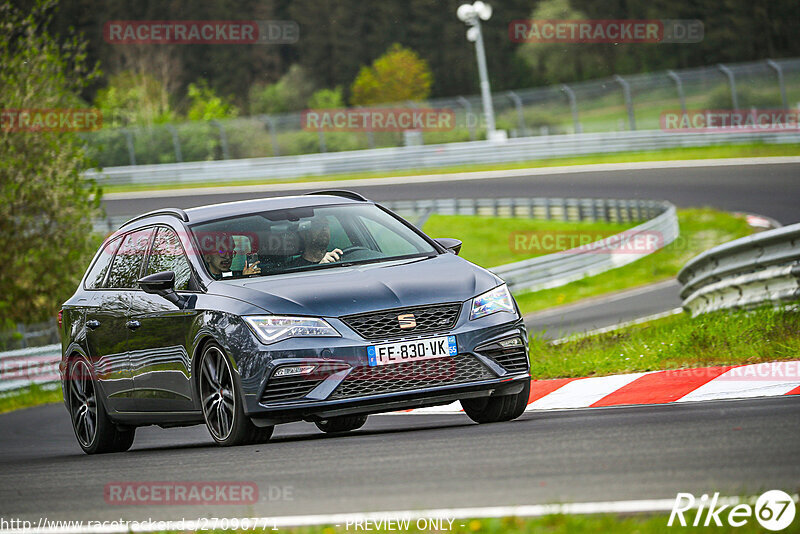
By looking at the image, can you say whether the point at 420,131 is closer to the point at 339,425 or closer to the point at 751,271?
the point at 751,271

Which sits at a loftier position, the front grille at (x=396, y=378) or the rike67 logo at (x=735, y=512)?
the rike67 logo at (x=735, y=512)

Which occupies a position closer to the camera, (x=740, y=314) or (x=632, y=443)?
(x=632, y=443)

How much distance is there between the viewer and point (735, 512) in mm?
4367

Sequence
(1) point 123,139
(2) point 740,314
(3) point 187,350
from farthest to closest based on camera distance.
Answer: (1) point 123,139, (2) point 740,314, (3) point 187,350

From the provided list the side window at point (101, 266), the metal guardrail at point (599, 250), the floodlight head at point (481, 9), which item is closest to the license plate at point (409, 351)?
the side window at point (101, 266)

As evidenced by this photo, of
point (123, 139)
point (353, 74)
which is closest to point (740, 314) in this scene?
point (123, 139)

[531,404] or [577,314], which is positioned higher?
[531,404]

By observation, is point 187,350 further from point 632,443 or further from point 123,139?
point 123,139

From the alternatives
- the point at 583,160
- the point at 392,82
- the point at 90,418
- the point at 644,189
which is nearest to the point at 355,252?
A: the point at 90,418

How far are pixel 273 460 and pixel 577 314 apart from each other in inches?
618

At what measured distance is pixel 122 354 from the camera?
9273mm

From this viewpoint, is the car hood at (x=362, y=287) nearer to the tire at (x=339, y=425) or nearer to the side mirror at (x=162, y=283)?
the side mirror at (x=162, y=283)

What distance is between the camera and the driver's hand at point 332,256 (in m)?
8.75

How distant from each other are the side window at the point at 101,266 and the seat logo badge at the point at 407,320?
3.28 m
